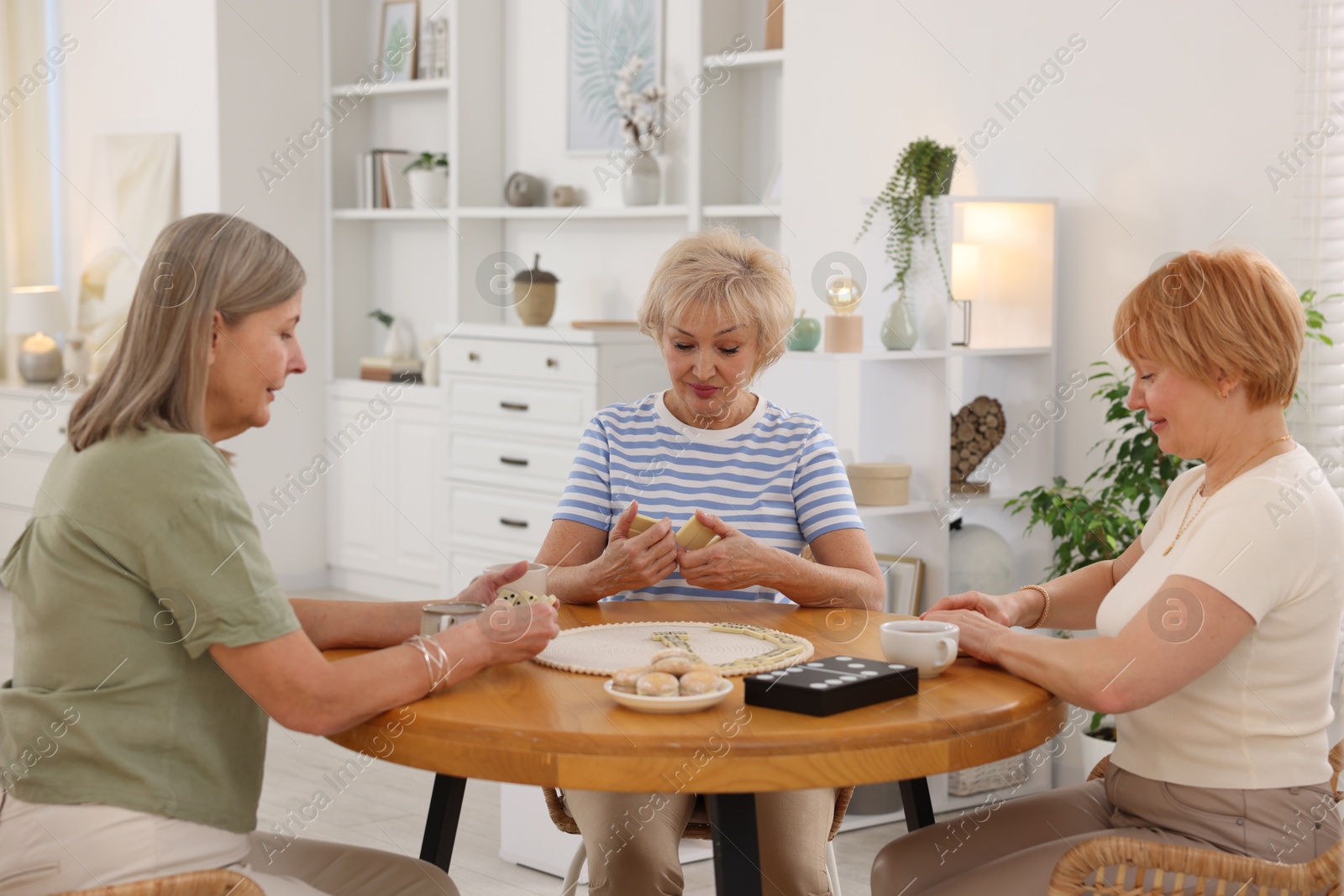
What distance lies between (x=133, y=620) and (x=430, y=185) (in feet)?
15.2

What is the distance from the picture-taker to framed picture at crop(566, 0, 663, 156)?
517cm

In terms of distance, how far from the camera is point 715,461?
2.30 metres

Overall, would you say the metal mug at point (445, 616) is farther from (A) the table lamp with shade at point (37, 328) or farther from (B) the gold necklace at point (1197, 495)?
(A) the table lamp with shade at point (37, 328)

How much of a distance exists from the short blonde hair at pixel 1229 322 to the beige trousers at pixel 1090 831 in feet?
1.58

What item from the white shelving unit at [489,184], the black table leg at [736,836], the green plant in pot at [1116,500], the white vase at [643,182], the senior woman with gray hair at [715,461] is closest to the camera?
the black table leg at [736,836]

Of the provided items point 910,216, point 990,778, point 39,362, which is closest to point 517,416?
point 910,216

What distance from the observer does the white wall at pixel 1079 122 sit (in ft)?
10.7

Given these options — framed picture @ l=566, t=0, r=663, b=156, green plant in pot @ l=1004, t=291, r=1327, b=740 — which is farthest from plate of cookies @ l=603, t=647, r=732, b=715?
framed picture @ l=566, t=0, r=663, b=156

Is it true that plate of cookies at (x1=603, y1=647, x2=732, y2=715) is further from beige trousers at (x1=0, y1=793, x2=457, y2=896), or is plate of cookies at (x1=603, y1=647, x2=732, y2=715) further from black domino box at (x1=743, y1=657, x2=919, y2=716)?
beige trousers at (x1=0, y1=793, x2=457, y2=896)

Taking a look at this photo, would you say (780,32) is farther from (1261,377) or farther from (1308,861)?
(1308,861)

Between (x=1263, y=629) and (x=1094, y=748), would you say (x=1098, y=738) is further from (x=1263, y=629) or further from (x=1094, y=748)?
(x=1263, y=629)

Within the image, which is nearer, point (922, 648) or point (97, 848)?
point (97, 848)

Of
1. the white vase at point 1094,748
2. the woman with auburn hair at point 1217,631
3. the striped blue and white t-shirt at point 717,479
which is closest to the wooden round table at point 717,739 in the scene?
the woman with auburn hair at point 1217,631

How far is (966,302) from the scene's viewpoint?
367 centimetres
